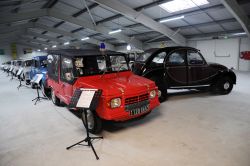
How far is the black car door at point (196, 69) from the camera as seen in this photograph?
5.89 m

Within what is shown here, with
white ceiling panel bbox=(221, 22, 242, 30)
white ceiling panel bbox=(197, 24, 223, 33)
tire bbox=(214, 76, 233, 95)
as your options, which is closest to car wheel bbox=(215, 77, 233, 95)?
tire bbox=(214, 76, 233, 95)

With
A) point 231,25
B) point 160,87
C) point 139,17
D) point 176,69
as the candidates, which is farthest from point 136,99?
point 231,25

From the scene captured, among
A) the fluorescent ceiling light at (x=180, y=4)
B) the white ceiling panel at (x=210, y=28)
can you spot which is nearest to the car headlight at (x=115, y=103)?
the fluorescent ceiling light at (x=180, y=4)

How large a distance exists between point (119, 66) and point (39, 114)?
2497mm

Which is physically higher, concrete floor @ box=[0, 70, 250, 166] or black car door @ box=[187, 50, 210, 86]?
black car door @ box=[187, 50, 210, 86]

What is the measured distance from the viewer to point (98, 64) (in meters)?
4.21

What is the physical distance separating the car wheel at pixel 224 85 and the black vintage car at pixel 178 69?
4 cm

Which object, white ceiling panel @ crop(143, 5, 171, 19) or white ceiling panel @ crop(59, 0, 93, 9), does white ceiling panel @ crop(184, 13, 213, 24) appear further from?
white ceiling panel @ crop(59, 0, 93, 9)

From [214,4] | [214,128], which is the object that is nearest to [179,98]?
[214,128]

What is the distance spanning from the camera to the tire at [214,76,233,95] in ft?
20.8

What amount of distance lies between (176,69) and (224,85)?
2.02 m

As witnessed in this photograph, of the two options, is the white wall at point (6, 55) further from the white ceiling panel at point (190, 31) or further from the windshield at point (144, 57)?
the windshield at point (144, 57)

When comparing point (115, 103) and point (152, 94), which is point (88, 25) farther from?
point (115, 103)

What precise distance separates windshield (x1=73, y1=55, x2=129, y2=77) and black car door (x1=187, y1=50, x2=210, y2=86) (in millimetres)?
2416
